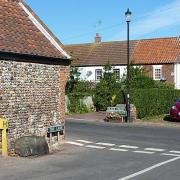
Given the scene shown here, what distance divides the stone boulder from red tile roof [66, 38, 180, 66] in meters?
36.4

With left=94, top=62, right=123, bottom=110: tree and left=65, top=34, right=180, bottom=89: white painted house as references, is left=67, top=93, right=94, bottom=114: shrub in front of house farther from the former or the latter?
left=65, top=34, right=180, bottom=89: white painted house

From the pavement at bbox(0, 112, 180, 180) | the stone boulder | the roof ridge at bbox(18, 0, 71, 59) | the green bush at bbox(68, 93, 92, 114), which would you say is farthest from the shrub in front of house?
the stone boulder

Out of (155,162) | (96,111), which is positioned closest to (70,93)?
(96,111)

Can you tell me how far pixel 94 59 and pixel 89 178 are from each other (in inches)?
1763

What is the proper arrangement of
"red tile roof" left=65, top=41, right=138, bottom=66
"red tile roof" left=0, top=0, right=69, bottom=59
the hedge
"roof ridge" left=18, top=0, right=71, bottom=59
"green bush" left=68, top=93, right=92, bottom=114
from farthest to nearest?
1. "red tile roof" left=65, top=41, right=138, bottom=66
2. "green bush" left=68, top=93, right=92, bottom=114
3. the hedge
4. "roof ridge" left=18, top=0, right=71, bottom=59
5. "red tile roof" left=0, top=0, right=69, bottom=59

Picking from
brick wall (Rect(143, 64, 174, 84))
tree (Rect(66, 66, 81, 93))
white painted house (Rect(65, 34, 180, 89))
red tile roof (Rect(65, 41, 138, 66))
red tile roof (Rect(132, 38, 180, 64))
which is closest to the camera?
tree (Rect(66, 66, 81, 93))

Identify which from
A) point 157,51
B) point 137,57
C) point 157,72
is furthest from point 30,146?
point 157,51

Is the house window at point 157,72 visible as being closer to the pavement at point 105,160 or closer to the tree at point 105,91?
the tree at point 105,91

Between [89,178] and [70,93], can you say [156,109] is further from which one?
[89,178]

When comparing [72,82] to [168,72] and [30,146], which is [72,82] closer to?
[168,72]

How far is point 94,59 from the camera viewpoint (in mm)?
56000

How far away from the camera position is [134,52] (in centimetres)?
5581

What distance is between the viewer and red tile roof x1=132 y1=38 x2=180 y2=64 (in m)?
52.8

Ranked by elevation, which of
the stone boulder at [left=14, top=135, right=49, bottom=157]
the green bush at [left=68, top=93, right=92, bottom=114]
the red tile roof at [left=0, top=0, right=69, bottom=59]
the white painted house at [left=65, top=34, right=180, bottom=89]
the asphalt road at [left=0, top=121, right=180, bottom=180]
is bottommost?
the asphalt road at [left=0, top=121, right=180, bottom=180]
